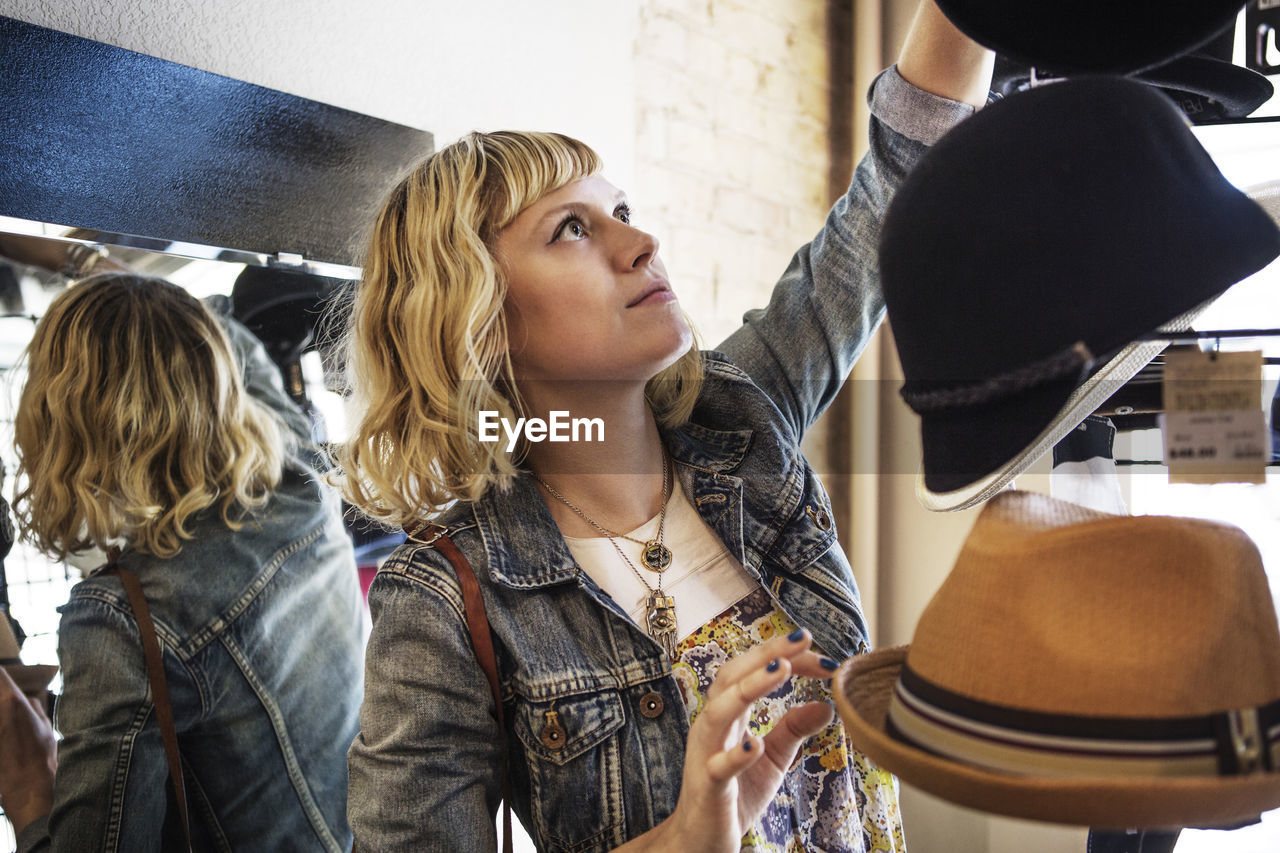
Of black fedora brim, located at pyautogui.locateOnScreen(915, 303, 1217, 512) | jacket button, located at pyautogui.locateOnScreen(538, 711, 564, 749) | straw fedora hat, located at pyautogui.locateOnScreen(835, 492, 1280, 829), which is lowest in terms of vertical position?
jacket button, located at pyautogui.locateOnScreen(538, 711, 564, 749)

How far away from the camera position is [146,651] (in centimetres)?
92

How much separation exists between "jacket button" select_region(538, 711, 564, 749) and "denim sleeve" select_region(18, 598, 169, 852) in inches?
17.5

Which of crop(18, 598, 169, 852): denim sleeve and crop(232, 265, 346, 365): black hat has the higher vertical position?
crop(232, 265, 346, 365): black hat

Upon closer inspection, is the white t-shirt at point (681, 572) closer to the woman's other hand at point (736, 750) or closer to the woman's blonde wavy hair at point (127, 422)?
the woman's other hand at point (736, 750)

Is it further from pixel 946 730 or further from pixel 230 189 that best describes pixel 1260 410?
pixel 230 189

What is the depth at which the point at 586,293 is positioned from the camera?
2.77ft

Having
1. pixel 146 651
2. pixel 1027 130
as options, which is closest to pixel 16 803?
pixel 146 651

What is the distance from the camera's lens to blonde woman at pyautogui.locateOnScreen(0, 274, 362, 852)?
0.89 metres

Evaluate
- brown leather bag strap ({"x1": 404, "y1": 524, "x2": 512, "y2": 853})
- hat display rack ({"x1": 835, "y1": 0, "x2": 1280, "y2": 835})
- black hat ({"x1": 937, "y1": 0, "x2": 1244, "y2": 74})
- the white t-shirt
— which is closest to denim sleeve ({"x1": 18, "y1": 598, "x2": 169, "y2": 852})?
brown leather bag strap ({"x1": 404, "y1": 524, "x2": 512, "y2": 853})

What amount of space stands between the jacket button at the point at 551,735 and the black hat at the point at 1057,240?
523 mm

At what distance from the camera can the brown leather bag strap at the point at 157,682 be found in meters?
0.92

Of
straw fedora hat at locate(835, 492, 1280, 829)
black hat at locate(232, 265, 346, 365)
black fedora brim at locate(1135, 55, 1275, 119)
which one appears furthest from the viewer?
black hat at locate(232, 265, 346, 365)

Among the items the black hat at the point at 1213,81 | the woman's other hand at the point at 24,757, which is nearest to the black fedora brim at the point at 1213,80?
the black hat at the point at 1213,81

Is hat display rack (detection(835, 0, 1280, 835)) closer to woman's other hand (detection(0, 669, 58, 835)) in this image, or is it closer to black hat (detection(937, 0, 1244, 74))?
black hat (detection(937, 0, 1244, 74))
